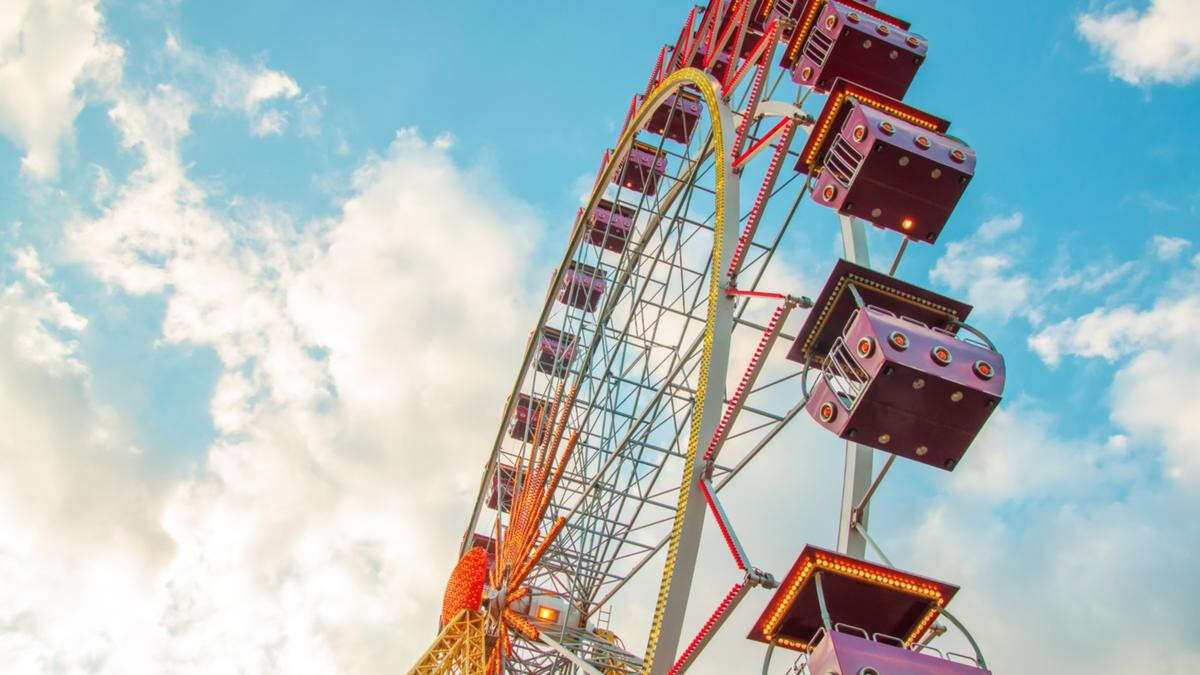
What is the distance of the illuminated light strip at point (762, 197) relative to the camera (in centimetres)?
1110

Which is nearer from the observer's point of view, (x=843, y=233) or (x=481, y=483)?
(x=843, y=233)

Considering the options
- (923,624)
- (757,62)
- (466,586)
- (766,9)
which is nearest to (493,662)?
(466,586)

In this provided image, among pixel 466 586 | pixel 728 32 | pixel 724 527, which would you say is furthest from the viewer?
pixel 466 586

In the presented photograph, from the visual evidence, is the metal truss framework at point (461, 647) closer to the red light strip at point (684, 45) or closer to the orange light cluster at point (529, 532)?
the orange light cluster at point (529, 532)

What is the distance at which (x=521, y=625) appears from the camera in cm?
1628

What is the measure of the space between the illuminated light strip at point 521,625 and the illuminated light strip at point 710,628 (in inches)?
279

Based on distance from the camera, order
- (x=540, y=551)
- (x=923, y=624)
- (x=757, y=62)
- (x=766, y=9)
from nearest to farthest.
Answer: (x=923, y=624)
(x=757, y=62)
(x=766, y=9)
(x=540, y=551)

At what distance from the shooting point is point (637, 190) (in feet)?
66.7

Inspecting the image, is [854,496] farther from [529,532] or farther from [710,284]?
[529,532]

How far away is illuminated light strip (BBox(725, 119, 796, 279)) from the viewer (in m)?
11.1

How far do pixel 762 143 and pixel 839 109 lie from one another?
1.05 m

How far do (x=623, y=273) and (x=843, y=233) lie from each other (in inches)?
293

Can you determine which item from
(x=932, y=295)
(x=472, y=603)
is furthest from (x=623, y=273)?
(x=932, y=295)

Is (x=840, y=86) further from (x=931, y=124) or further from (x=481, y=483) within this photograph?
(x=481, y=483)
